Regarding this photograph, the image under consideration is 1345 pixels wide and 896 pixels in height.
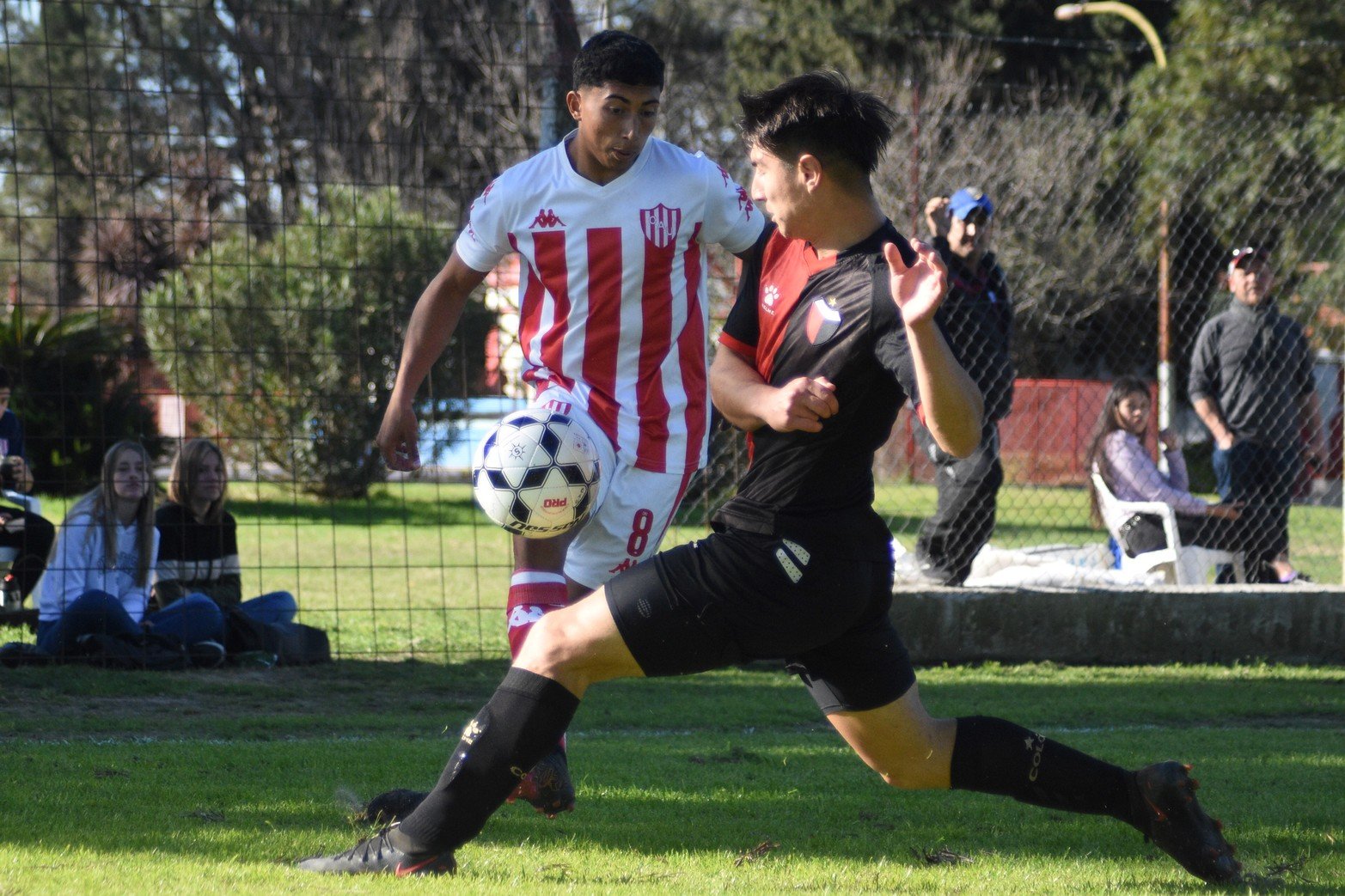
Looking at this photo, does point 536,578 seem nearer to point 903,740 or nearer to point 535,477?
point 535,477

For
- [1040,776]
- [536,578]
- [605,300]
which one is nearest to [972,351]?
[605,300]

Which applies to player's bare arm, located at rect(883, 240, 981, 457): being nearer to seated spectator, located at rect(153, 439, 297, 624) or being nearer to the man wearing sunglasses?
seated spectator, located at rect(153, 439, 297, 624)

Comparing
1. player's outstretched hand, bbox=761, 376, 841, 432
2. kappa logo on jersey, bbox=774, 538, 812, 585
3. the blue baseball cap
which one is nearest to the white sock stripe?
kappa logo on jersey, bbox=774, 538, 812, 585

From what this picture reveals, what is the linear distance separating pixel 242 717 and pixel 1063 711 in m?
3.66

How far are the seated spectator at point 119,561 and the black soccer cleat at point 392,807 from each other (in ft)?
12.3

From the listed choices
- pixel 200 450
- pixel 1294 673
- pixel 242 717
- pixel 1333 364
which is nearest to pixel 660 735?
pixel 242 717

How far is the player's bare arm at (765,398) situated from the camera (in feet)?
10.1

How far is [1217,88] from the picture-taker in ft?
64.0

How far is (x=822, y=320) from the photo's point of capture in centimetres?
326

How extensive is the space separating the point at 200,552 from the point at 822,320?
19.0 ft

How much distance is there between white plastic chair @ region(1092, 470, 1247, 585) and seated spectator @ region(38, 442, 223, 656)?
5.31 metres

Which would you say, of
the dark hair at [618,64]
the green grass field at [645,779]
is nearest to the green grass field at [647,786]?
the green grass field at [645,779]

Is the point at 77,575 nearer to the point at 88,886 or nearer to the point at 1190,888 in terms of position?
the point at 88,886

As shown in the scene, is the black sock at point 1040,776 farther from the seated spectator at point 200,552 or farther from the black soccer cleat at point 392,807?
the seated spectator at point 200,552
